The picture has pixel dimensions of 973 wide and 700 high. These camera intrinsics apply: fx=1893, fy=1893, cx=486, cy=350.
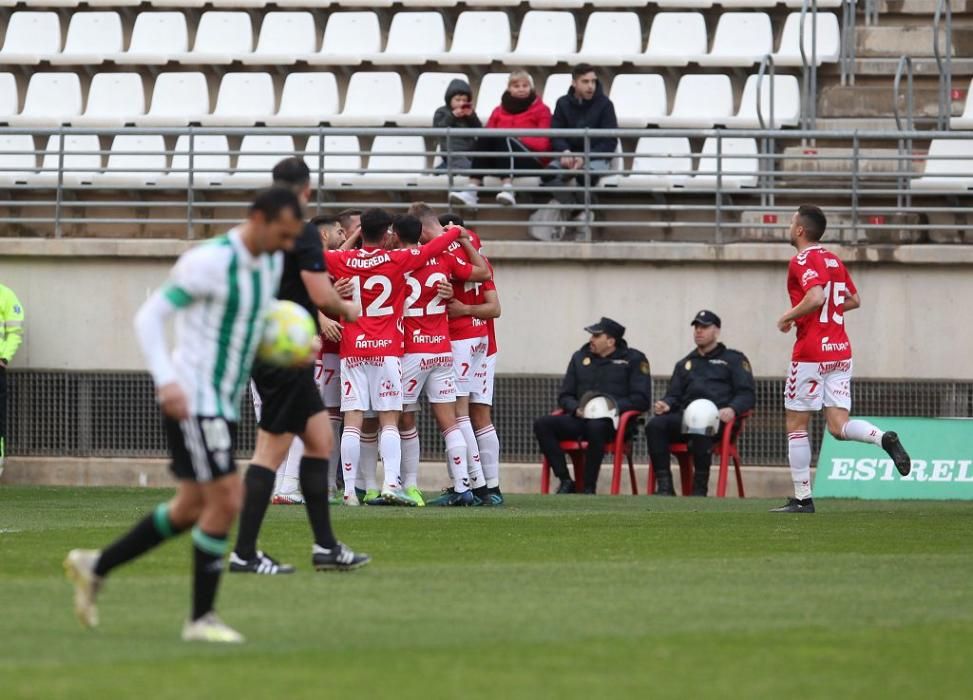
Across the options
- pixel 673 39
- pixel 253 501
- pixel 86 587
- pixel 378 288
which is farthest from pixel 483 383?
pixel 86 587

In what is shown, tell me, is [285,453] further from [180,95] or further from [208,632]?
[180,95]

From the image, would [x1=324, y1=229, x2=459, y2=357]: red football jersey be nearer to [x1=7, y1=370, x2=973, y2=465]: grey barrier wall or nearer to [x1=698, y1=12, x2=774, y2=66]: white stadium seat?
[x1=7, y1=370, x2=973, y2=465]: grey barrier wall

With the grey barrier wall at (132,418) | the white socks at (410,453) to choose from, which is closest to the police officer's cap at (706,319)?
the grey barrier wall at (132,418)

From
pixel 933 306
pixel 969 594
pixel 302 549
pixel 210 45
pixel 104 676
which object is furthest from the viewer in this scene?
pixel 210 45

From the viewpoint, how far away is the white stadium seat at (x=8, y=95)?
76.2 feet

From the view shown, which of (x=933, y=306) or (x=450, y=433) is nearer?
(x=450, y=433)

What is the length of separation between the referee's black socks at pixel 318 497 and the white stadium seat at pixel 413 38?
43.1 feet

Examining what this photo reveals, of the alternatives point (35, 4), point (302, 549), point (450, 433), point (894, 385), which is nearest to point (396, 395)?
point (450, 433)

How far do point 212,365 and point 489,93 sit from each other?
14934mm

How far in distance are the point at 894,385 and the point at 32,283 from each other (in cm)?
903

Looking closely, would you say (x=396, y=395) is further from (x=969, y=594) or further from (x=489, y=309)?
(x=969, y=594)

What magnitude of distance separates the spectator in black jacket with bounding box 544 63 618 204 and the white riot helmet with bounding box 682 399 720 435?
2904mm

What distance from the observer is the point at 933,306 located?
1880 cm

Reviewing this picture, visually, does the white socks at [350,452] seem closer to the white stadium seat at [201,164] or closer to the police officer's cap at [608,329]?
the police officer's cap at [608,329]
